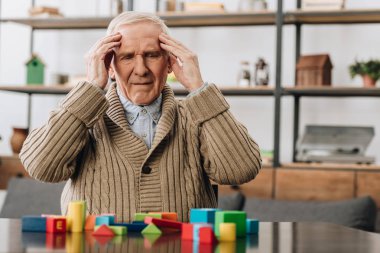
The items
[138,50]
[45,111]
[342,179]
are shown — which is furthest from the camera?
[45,111]

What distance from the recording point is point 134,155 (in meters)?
2.05

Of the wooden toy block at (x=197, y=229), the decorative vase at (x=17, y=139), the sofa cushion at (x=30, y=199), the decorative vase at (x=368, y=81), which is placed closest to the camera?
the wooden toy block at (x=197, y=229)

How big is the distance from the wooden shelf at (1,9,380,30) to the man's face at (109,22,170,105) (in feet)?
8.10

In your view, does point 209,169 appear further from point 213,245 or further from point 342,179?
point 342,179

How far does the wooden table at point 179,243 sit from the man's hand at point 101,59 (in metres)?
0.57

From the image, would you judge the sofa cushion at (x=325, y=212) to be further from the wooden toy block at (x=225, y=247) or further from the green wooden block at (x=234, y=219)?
the wooden toy block at (x=225, y=247)

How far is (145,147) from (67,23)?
3.28 meters

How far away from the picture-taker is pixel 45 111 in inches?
210

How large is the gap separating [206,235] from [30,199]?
2.92 m

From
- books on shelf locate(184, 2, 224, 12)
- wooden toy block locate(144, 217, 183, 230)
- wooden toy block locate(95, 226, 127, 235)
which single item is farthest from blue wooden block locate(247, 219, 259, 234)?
books on shelf locate(184, 2, 224, 12)

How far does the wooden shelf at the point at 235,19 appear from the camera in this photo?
4.50m

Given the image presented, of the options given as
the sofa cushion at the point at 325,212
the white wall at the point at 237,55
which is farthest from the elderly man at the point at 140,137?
the white wall at the point at 237,55

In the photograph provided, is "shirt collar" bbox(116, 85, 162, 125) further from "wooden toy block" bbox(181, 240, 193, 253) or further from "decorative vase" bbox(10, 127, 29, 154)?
"decorative vase" bbox(10, 127, 29, 154)

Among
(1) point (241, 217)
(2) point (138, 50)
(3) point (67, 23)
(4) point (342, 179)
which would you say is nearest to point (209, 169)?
(2) point (138, 50)
